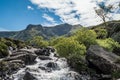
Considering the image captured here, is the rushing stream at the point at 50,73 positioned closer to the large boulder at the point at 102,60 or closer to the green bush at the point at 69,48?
the large boulder at the point at 102,60

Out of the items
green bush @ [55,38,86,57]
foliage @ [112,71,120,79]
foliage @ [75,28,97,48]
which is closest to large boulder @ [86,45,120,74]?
foliage @ [112,71,120,79]

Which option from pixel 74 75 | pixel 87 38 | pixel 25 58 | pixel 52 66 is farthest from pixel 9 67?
pixel 87 38

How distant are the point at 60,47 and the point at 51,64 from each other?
7500mm

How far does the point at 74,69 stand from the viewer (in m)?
50.1

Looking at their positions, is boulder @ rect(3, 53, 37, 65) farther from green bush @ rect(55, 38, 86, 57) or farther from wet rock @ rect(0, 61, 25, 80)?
green bush @ rect(55, 38, 86, 57)

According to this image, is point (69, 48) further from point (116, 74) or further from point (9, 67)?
point (116, 74)

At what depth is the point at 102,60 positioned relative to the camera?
45688 mm

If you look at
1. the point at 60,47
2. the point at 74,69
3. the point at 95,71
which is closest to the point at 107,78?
the point at 95,71

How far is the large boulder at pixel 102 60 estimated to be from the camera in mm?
44219

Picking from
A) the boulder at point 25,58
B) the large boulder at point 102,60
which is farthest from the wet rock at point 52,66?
the large boulder at point 102,60

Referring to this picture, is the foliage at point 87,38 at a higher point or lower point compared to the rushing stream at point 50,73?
higher

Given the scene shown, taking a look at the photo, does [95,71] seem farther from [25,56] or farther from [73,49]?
[25,56]

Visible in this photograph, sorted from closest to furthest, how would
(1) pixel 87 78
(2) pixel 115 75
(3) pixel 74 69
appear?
(2) pixel 115 75 < (1) pixel 87 78 < (3) pixel 74 69

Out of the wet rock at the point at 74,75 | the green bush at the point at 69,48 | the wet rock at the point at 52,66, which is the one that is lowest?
the wet rock at the point at 74,75
